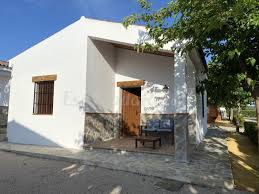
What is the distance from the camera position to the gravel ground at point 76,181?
504cm

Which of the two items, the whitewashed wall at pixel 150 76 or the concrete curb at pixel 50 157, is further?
the whitewashed wall at pixel 150 76

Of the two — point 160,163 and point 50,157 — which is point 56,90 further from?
point 160,163

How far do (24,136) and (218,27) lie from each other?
9.46 meters

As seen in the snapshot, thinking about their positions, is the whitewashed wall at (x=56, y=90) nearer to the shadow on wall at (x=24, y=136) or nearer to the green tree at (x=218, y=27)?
the shadow on wall at (x=24, y=136)

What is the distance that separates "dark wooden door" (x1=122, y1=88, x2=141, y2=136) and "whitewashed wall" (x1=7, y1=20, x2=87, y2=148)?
8.85ft

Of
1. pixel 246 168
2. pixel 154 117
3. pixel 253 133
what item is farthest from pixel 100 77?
pixel 253 133

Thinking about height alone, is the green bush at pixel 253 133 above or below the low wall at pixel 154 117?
below

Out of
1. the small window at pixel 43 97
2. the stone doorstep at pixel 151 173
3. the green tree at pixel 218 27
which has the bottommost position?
the stone doorstep at pixel 151 173

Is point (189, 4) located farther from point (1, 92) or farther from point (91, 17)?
point (1, 92)

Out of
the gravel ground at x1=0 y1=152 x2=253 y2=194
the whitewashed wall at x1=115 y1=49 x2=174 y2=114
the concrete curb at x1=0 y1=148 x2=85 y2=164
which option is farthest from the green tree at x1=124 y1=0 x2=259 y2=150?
the concrete curb at x1=0 y1=148 x2=85 y2=164

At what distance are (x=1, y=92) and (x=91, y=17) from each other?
1126 centimetres

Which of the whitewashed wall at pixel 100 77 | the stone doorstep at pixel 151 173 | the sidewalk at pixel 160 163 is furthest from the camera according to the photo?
the whitewashed wall at pixel 100 77

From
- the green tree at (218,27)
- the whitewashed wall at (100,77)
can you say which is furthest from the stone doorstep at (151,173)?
the whitewashed wall at (100,77)

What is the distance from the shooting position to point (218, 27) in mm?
4785
